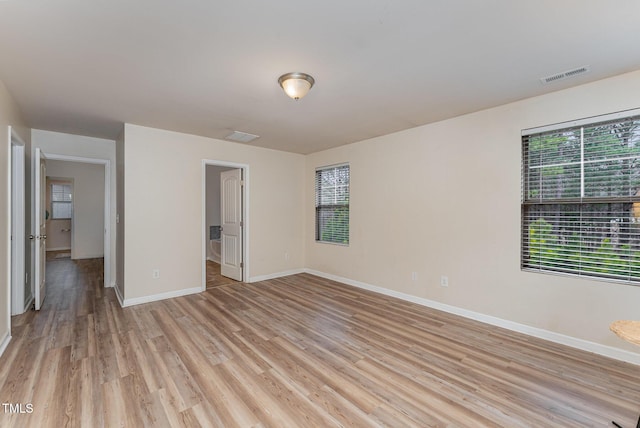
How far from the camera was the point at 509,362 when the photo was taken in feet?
7.96

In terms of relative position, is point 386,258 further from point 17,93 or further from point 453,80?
point 17,93

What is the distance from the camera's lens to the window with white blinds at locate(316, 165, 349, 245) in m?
5.11

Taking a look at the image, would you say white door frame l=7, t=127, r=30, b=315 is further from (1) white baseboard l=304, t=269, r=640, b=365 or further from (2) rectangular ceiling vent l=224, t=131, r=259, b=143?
(1) white baseboard l=304, t=269, r=640, b=365

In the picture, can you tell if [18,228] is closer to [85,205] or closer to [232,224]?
[232,224]

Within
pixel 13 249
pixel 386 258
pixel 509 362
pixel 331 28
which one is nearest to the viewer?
pixel 331 28

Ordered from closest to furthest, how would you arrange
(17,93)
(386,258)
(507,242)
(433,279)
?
(17,93) < (507,242) < (433,279) < (386,258)

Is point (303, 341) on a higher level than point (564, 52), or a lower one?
lower

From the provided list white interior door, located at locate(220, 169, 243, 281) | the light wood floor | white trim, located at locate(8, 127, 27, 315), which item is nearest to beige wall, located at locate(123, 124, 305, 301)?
white interior door, located at locate(220, 169, 243, 281)

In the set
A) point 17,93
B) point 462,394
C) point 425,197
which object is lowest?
point 462,394

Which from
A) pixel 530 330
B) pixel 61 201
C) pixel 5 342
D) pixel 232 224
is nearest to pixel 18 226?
pixel 5 342

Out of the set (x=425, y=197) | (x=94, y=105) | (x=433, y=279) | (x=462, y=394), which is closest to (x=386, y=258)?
(x=433, y=279)

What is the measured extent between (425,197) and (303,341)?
7.87 feet

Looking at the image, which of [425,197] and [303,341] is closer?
[303,341]

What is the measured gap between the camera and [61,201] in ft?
27.1
